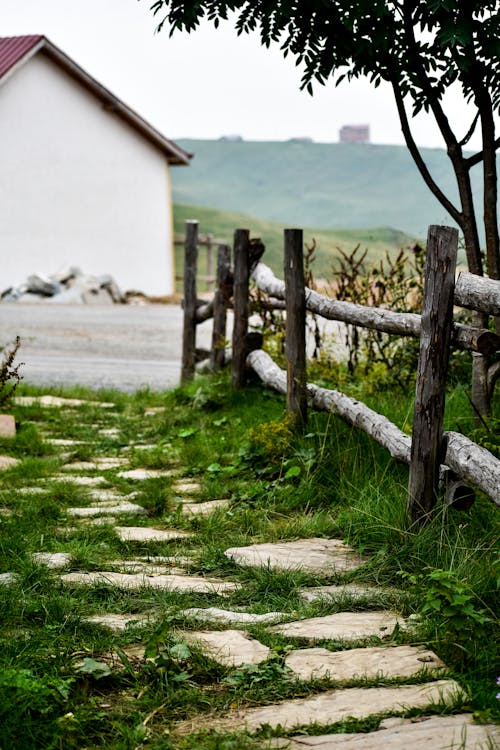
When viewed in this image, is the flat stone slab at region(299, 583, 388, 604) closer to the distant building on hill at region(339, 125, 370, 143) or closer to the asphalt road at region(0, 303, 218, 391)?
the asphalt road at region(0, 303, 218, 391)

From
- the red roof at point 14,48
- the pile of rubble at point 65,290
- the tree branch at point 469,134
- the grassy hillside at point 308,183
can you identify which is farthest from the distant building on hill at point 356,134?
the tree branch at point 469,134

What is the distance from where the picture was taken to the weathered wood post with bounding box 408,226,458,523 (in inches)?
153

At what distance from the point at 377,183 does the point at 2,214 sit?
88.1 m

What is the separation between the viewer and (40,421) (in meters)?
7.54

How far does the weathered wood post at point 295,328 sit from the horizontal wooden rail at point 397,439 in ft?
0.36

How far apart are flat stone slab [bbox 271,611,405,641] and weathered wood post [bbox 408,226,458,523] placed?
77cm

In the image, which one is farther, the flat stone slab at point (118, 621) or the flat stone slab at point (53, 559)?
the flat stone slab at point (53, 559)

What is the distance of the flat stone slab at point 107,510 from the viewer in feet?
15.6

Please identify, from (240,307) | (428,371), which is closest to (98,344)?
(240,307)

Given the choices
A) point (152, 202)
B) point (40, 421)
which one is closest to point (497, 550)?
point (40, 421)

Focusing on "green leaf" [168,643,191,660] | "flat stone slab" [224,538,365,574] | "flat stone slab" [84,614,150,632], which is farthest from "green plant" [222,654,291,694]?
"flat stone slab" [224,538,365,574]

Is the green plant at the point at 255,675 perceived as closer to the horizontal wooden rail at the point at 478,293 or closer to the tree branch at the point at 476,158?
the horizontal wooden rail at the point at 478,293

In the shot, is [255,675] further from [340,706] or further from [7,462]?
[7,462]

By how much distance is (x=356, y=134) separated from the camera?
12006 cm
